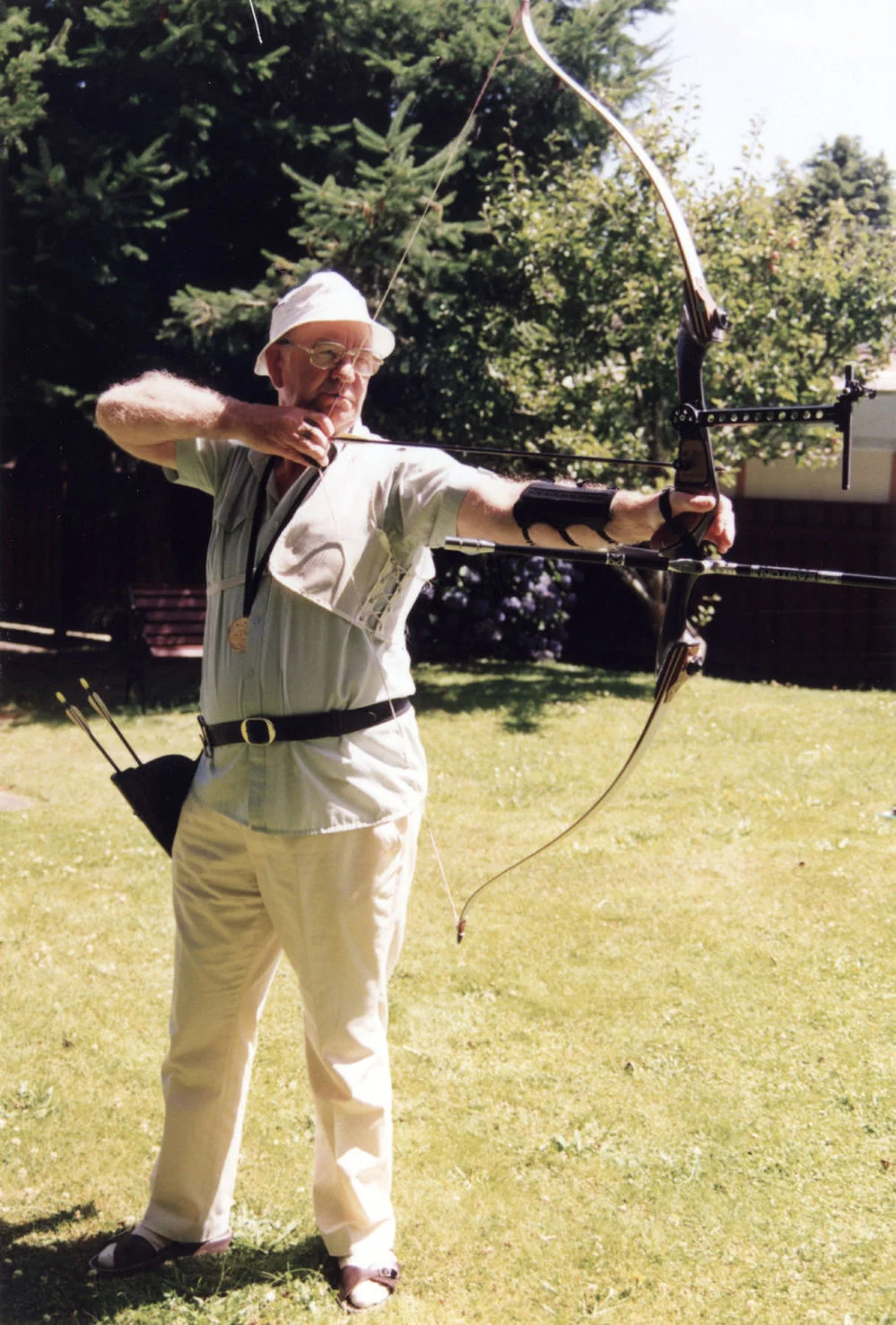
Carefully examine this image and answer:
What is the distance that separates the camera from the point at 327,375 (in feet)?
7.95

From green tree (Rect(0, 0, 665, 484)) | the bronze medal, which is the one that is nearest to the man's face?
the bronze medal

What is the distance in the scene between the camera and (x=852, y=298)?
30.1 ft

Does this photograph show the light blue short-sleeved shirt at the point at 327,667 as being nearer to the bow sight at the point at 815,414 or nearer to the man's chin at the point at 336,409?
the man's chin at the point at 336,409

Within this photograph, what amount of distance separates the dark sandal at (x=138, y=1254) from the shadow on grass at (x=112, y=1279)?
0.01 metres

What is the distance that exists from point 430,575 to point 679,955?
2271 millimetres

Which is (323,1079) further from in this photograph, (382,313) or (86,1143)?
(382,313)

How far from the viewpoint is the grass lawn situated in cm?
259

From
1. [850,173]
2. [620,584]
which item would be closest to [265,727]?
[620,584]

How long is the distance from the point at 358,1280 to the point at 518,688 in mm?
7126

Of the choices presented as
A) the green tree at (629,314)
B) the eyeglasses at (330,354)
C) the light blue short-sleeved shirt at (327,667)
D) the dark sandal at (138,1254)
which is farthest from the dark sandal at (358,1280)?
the green tree at (629,314)

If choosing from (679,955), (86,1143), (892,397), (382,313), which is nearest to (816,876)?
(679,955)

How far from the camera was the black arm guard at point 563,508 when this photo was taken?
213cm

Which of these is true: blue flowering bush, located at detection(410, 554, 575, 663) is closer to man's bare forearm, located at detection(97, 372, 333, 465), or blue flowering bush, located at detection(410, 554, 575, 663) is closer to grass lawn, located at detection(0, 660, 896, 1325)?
grass lawn, located at detection(0, 660, 896, 1325)

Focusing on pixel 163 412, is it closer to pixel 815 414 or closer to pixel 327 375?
pixel 327 375
